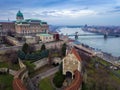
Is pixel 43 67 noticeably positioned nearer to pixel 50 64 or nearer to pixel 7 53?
pixel 50 64

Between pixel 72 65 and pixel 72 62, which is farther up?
pixel 72 62

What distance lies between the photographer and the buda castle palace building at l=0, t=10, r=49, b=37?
41062 mm

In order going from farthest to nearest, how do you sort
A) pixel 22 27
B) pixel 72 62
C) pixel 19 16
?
pixel 19 16 → pixel 22 27 → pixel 72 62

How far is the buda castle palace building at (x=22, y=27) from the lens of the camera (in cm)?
4106

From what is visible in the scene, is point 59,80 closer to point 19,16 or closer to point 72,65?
point 72,65

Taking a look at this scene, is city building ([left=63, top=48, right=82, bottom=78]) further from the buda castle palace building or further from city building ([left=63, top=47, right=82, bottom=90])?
the buda castle palace building

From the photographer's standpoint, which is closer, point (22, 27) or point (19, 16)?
point (22, 27)

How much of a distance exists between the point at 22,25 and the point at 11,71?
21247 mm

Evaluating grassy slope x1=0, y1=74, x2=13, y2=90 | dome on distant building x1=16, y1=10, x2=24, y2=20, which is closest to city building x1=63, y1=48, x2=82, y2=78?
grassy slope x1=0, y1=74, x2=13, y2=90

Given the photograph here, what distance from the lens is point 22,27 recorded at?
40.9m

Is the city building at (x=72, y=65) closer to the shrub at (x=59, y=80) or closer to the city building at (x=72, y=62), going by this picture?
the city building at (x=72, y=62)

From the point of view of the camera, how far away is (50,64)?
25484 millimetres

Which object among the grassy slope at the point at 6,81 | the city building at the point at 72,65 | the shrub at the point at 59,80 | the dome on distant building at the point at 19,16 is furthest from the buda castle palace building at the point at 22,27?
the shrub at the point at 59,80

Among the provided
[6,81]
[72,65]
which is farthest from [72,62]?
[6,81]
